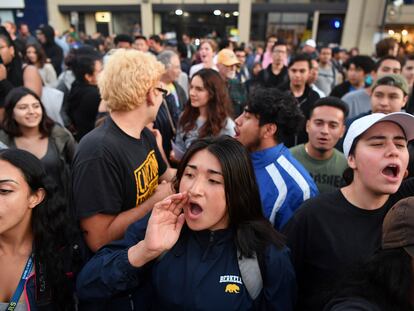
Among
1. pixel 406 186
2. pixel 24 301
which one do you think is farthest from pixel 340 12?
pixel 24 301

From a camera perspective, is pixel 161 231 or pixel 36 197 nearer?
pixel 161 231

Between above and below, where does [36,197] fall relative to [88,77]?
below

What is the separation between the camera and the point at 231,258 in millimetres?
1574

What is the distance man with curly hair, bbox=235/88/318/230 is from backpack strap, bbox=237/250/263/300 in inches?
28.1

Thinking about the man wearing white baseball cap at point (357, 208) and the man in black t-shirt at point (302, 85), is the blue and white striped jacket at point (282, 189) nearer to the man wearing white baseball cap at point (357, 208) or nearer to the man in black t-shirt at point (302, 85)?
the man wearing white baseball cap at point (357, 208)

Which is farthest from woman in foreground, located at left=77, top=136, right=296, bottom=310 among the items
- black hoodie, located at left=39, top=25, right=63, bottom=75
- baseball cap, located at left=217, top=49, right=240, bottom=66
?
black hoodie, located at left=39, top=25, right=63, bottom=75

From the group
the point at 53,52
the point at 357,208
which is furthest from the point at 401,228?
the point at 53,52

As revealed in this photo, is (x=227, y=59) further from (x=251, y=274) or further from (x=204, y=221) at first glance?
(x=251, y=274)

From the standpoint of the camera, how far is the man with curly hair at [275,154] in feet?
7.36

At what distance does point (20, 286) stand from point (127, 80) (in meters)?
1.32

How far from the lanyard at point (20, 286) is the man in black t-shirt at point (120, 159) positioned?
0.32 meters

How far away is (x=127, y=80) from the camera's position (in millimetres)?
2090

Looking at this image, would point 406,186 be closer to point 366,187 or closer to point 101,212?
point 366,187

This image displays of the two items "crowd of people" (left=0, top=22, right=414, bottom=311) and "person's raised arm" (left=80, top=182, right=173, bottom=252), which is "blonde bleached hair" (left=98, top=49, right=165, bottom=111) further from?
"person's raised arm" (left=80, top=182, right=173, bottom=252)
